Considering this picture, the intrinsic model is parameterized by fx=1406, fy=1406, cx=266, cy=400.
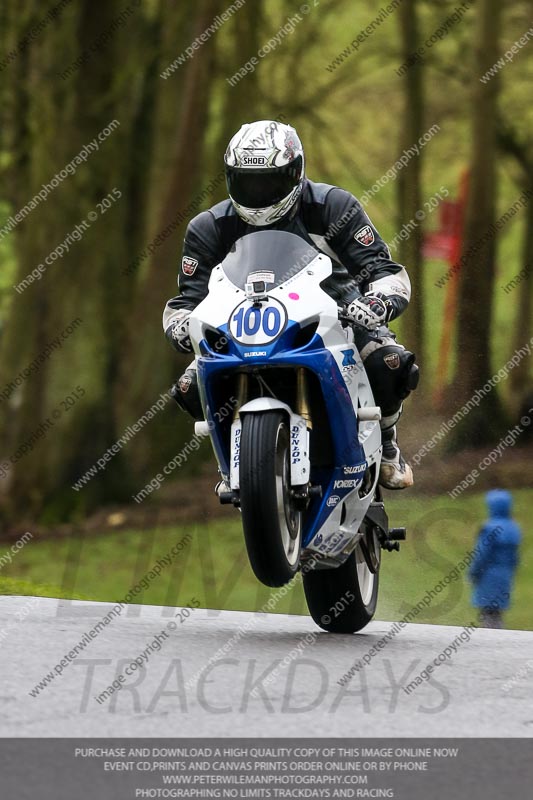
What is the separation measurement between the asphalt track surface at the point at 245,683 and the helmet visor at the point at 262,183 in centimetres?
206

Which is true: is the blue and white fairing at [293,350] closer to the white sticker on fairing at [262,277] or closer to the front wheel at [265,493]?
the white sticker on fairing at [262,277]

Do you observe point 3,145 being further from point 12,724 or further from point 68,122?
point 12,724

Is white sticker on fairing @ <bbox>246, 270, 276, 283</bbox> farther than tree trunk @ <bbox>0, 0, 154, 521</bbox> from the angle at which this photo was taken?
No

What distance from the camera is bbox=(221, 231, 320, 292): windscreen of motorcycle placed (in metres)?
6.44

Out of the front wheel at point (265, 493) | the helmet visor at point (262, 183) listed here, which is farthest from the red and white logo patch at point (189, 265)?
the front wheel at point (265, 493)

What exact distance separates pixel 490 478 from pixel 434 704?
1497 cm

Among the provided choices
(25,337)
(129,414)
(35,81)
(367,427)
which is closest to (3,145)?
(35,81)

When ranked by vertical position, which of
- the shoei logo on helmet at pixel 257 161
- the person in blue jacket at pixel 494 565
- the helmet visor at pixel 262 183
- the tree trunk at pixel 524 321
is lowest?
the tree trunk at pixel 524 321

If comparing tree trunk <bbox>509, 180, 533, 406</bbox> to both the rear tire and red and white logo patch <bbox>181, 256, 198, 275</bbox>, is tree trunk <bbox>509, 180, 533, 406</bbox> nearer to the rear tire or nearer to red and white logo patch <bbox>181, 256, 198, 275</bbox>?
the rear tire

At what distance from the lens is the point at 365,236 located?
6.92 metres

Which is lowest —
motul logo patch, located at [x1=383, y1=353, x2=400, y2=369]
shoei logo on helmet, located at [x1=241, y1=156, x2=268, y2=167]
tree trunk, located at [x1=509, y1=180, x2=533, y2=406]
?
tree trunk, located at [x1=509, y1=180, x2=533, y2=406]

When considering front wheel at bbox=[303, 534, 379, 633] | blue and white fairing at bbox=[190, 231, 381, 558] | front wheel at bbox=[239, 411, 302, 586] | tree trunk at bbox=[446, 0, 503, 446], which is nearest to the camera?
front wheel at bbox=[239, 411, 302, 586]

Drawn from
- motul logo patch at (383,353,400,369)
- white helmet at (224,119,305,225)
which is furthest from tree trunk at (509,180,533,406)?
white helmet at (224,119,305,225)

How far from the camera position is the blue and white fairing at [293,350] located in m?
6.23
